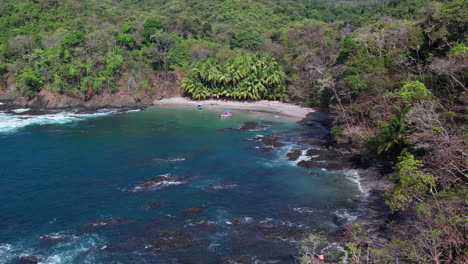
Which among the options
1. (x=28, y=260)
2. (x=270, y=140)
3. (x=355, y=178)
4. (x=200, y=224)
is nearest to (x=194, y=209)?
(x=200, y=224)

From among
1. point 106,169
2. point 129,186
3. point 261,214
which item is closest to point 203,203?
point 261,214

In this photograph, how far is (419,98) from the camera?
1209 inches

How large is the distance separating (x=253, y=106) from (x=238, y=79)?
6340 mm

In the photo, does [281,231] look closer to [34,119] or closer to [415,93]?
[415,93]

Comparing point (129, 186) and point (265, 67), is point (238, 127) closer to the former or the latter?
point (265, 67)

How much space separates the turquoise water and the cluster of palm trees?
21404 mm

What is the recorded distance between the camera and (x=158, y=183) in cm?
3350

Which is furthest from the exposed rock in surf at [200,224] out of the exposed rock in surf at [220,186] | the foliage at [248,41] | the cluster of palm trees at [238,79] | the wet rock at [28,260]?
the foliage at [248,41]

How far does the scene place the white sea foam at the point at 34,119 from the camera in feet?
180

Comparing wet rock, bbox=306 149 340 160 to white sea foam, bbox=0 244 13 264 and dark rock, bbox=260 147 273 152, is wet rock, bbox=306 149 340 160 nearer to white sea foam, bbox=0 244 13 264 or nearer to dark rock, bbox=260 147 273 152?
dark rock, bbox=260 147 273 152

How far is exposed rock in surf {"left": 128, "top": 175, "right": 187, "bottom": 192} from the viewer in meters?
32.5

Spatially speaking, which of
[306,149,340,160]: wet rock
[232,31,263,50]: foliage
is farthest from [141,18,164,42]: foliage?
[306,149,340,160]: wet rock

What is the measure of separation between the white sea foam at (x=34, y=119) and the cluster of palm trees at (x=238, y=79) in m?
18.4

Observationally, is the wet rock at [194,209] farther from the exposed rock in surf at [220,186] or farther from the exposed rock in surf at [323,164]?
the exposed rock in surf at [323,164]
